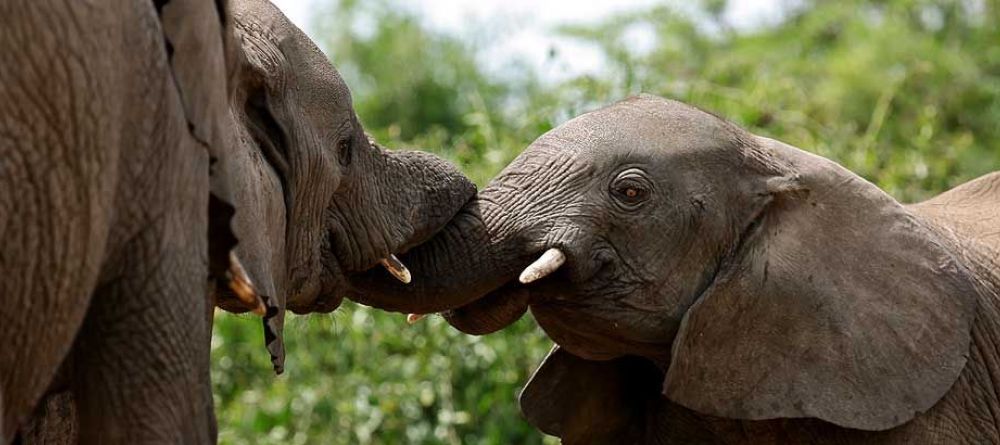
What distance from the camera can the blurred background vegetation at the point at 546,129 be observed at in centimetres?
Result: 686

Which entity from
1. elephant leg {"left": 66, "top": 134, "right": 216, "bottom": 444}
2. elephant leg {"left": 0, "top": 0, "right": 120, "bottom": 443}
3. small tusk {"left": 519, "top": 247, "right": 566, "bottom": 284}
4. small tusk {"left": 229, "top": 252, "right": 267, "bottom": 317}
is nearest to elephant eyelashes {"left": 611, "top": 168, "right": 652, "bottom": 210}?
small tusk {"left": 519, "top": 247, "right": 566, "bottom": 284}

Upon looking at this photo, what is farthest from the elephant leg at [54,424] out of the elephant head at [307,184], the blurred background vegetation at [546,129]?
the blurred background vegetation at [546,129]

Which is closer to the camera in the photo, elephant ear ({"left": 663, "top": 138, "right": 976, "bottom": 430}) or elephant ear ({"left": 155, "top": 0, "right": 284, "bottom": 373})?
elephant ear ({"left": 155, "top": 0, "right": 284, "bottom": 373})

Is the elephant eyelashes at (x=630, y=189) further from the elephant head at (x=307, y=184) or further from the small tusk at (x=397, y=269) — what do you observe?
the small tusk at (x=397, y=269)

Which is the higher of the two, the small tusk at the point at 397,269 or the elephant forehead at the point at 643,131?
the elephant forehead at the point at 643,131

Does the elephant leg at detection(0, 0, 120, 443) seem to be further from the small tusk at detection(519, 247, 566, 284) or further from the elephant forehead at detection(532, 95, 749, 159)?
the elephant forehead at detection(532, 95, 749, 159)

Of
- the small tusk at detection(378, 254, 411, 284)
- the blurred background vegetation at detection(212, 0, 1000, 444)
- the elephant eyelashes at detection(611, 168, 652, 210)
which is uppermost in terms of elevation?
the elephant eyelashes at detection(611, 168, 652, 210)

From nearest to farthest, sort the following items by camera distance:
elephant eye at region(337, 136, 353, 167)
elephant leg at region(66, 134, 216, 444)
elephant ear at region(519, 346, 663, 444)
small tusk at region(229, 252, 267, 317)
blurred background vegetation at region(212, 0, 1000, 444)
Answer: elephant leg at region(66, 134, 216, 444)
small tusk at region(229, 252, 267, 317)
elephant eye at region(337, 136, 353, 167)
elephant ear at region(519, 346, 663, 444)
blurred background vegetation at region(212, 0, 1000, 444)

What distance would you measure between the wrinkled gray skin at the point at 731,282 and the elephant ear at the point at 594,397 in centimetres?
21

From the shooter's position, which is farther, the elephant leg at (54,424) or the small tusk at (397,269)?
the small tusk at (397,269)

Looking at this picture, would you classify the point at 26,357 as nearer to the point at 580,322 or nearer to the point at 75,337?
the point at 75,337

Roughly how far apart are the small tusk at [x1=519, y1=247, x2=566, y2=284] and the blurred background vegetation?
1255 millimetres

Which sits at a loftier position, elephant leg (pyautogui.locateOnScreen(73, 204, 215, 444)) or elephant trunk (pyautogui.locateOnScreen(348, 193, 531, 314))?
elephant leg (pyautogui.locateOnScreen(73, 204, 215, 444))

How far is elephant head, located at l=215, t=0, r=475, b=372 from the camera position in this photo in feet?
11.5
